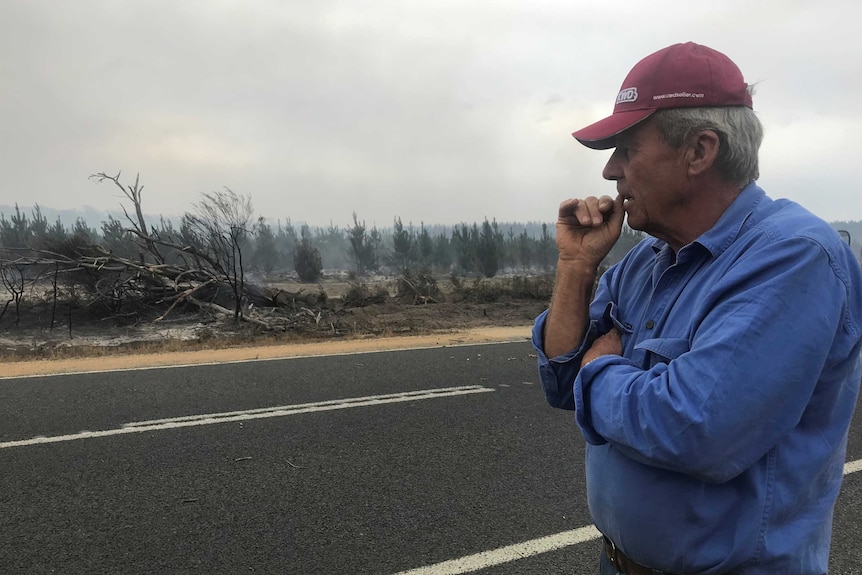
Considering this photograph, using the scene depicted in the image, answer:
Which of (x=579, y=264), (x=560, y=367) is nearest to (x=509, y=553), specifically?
(x=560, y=367)

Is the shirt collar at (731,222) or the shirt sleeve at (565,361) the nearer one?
the shirt collar at (731,222)

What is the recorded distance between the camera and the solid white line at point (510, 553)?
2941 millimetres

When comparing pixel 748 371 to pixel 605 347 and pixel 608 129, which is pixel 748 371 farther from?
pixel 608 129

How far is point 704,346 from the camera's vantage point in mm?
1138

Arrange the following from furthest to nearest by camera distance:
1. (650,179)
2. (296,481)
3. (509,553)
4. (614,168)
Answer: (296,481), (509,553), (614,168), (650,179)

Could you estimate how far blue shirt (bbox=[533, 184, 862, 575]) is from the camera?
3.59 ft

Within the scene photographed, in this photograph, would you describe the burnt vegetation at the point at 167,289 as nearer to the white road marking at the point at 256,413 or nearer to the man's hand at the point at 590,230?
the white road marking at the point at 256,413

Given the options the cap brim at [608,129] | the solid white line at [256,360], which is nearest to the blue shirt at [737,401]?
the cap brim at [608,129]

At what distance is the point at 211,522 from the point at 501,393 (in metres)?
3.79

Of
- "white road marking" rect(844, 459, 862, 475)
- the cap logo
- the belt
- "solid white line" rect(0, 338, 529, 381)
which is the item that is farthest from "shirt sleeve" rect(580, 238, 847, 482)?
"solid white line" rect(0, 338, 529, 381)

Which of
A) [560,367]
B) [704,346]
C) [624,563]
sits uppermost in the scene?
[704,346]

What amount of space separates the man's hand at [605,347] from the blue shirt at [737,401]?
0.07m

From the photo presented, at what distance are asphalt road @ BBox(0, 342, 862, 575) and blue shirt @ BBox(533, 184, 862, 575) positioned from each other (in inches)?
74.9

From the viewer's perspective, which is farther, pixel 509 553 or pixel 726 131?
pixel 509 553
